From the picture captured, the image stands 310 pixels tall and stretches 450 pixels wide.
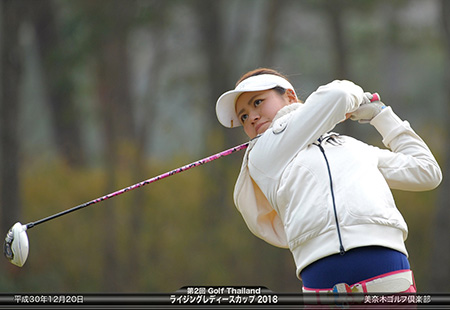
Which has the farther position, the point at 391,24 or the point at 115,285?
the point at 391,24

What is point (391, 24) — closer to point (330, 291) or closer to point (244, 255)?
point (244, 255)

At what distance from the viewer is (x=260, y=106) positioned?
2.61 metres

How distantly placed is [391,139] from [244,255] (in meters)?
6.15

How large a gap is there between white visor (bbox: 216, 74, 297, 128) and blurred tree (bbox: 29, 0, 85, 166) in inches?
253

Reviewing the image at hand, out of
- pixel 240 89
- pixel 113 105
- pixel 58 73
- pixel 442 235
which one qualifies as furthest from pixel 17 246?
pixel 58 73

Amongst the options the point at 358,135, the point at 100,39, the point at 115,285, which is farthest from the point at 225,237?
the point at 100,39

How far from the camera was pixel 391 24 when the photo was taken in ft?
31.8

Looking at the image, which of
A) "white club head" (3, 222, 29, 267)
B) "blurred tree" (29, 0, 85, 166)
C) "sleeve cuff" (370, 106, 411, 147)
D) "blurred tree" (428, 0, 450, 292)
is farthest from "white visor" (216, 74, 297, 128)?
"blurred tree" (29, 0, 85, 166)

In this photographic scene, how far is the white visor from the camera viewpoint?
2580 millimetres
